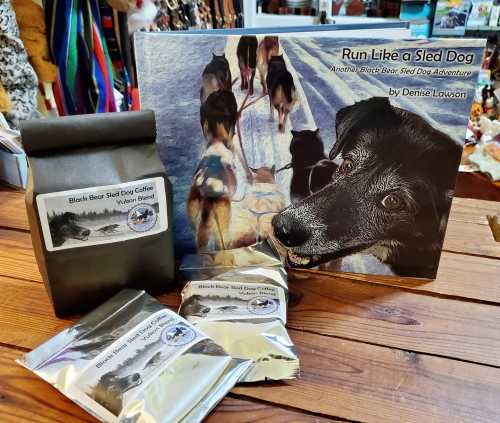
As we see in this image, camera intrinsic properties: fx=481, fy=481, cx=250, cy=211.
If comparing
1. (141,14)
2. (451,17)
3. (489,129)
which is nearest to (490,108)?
(489,129)

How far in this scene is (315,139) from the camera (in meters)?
0.61

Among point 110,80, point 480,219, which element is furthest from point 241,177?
point 110,80

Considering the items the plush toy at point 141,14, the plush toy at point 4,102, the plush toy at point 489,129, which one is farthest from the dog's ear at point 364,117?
the plush toy at point 489,129

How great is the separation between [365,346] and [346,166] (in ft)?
0.73

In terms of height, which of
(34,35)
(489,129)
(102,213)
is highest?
(34,35)

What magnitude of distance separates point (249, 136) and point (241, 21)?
6.12 feet

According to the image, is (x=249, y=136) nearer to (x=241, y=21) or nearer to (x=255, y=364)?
(x=255, y=364)

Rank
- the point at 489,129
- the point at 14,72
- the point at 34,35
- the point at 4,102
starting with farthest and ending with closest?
the point at 489,129
the point at 34,35
the point at 14,72
the point at 4,102

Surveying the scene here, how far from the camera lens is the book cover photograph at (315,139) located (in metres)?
0.57

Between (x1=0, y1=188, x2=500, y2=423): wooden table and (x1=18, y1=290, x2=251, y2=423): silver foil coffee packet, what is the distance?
2 cm

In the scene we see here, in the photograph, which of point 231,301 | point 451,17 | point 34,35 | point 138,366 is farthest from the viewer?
point 451,17

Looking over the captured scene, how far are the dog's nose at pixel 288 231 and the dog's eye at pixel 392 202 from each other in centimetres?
11

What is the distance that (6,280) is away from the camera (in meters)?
0.65

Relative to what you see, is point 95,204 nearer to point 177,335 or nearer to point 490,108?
point 177,335
